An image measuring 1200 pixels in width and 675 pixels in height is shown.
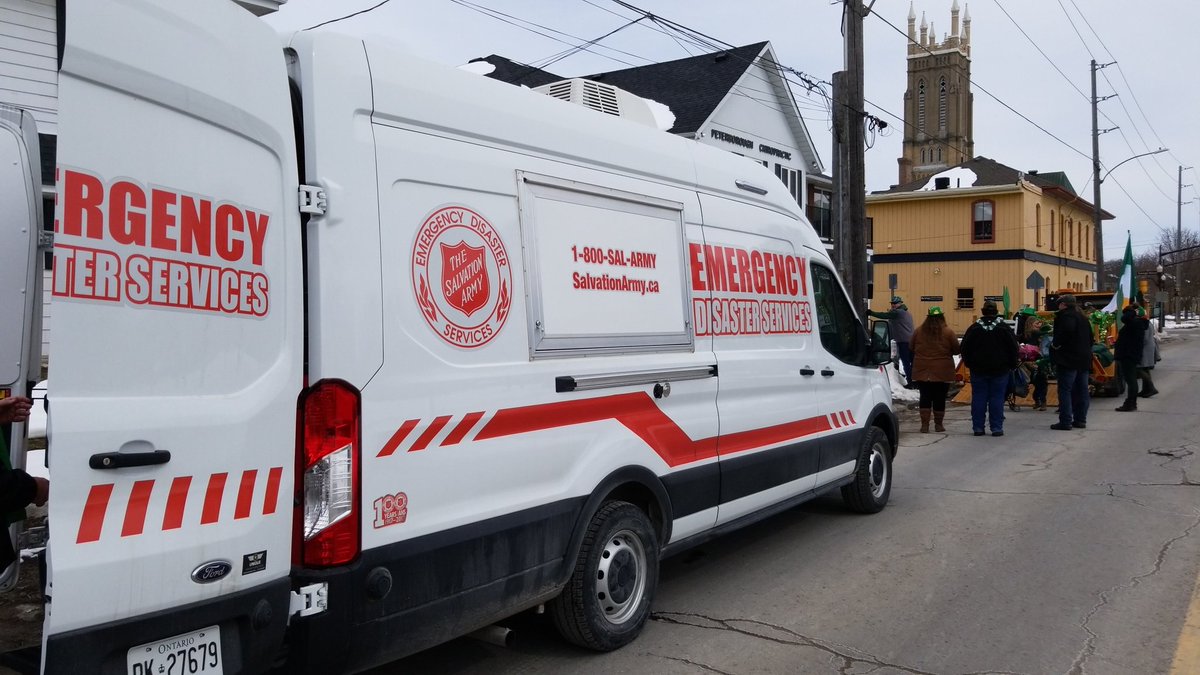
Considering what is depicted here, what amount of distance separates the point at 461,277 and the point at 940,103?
94.2m

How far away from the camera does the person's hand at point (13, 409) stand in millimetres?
3586

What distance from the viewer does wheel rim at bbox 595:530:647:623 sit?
4.25 metres

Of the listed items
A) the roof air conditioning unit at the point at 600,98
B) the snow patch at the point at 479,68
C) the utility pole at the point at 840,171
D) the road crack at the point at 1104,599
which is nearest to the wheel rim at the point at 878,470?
the road crack at the point at 1104,599

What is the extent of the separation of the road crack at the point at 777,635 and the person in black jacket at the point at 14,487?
2930 mm

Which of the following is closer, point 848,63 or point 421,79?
point 421,79

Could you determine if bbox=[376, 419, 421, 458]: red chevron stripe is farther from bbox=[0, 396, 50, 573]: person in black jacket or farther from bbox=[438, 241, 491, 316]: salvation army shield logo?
bbox=[0, 396, 50, 573]: person in black jacket

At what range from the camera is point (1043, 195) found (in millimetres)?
42312

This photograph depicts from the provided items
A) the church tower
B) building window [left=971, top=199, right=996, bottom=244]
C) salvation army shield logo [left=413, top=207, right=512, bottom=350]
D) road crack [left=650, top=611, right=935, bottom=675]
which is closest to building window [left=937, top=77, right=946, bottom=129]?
the church tower

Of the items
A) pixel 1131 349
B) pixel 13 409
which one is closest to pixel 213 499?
pixel 13 409

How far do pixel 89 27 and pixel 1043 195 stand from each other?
4586cm

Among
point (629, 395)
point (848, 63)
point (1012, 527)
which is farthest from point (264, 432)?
point (848, 63)

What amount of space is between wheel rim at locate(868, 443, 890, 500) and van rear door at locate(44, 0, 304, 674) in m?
5.19

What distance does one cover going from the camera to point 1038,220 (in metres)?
40.9

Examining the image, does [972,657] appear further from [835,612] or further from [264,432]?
[264,432]
